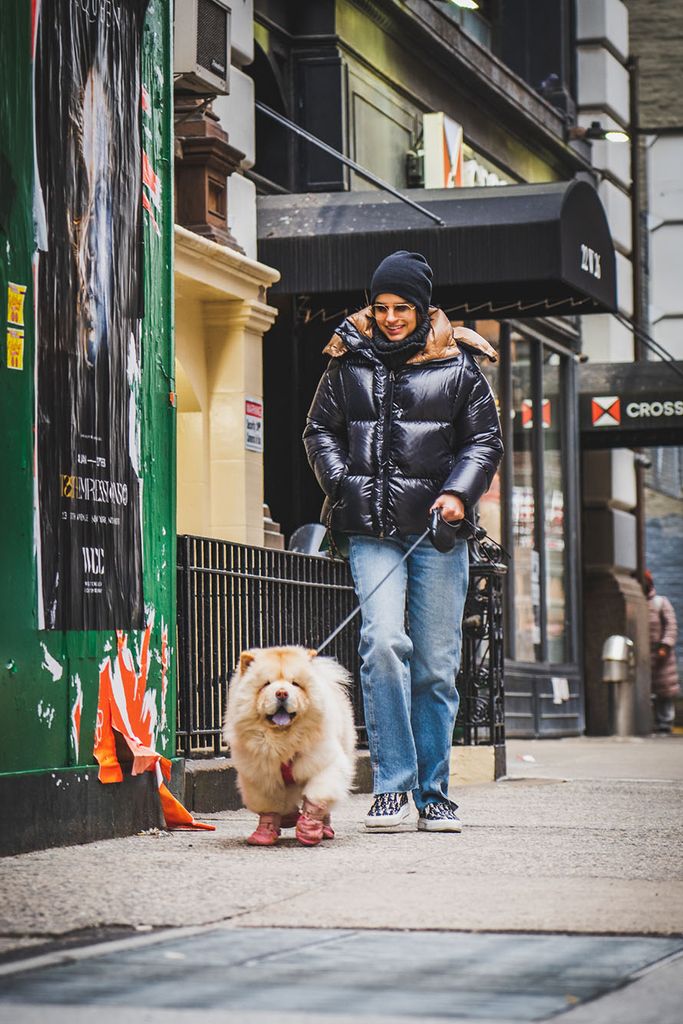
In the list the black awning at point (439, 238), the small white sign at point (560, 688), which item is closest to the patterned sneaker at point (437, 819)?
the black awning at point (439, 238)

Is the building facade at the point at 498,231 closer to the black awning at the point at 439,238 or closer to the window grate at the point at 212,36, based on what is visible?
the black awning at the point at 439,238

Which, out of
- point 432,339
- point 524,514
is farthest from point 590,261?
point 432,339

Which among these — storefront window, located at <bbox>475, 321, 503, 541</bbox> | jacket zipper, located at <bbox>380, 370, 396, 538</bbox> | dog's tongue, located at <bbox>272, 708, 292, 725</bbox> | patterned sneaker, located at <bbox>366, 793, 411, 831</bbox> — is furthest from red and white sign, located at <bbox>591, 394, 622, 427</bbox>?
dog's tongue, located at <bbox>272, 708, 292, 725</bbox>

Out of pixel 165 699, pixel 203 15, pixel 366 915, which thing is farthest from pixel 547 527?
pixel 366 915

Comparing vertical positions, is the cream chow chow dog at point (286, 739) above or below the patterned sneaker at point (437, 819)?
above

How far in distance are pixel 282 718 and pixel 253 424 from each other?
7.32m

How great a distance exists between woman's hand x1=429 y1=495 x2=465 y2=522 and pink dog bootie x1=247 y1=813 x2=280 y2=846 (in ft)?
4.18

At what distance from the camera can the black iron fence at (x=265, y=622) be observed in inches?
346

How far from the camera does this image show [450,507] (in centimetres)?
720

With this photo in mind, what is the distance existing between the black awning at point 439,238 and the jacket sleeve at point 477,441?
6663 millimetres

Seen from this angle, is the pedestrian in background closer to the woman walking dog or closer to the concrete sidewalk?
the concrete sidewalk

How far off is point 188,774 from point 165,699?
83 centimetres

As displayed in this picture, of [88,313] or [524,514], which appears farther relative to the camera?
[524,514]

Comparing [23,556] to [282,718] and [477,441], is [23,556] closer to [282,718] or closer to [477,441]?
[282,718]
